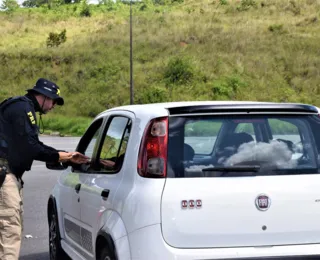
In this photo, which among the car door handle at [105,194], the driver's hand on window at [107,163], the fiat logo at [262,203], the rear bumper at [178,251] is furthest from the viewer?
the driver's hand on window at [107,163]

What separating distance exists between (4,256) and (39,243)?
2.92 meters

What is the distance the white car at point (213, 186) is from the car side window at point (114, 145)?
Answer: 29 mm

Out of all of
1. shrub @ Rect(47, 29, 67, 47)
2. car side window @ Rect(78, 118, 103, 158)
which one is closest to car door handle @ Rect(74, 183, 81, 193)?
car side window @ Rect(78, 118, 103, 158)

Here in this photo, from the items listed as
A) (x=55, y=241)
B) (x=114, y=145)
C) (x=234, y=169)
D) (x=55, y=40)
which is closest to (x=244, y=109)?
(x=234, y=169)

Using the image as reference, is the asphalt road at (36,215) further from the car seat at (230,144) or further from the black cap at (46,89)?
the car seat at (230,144)

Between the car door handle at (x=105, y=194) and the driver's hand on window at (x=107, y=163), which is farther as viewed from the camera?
the driver's hand on window at (x=107, y=163)

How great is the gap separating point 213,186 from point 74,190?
1.92 meters

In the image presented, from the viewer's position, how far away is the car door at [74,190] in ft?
19.0

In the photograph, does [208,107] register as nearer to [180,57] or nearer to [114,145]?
[114,145]

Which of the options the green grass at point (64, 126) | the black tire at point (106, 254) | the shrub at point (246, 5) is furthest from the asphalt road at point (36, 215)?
the shrub at point (246, 5)

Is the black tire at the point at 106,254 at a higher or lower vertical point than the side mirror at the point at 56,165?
lower

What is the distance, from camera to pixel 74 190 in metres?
5.91

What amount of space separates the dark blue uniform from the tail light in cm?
125

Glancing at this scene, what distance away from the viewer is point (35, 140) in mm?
5430
